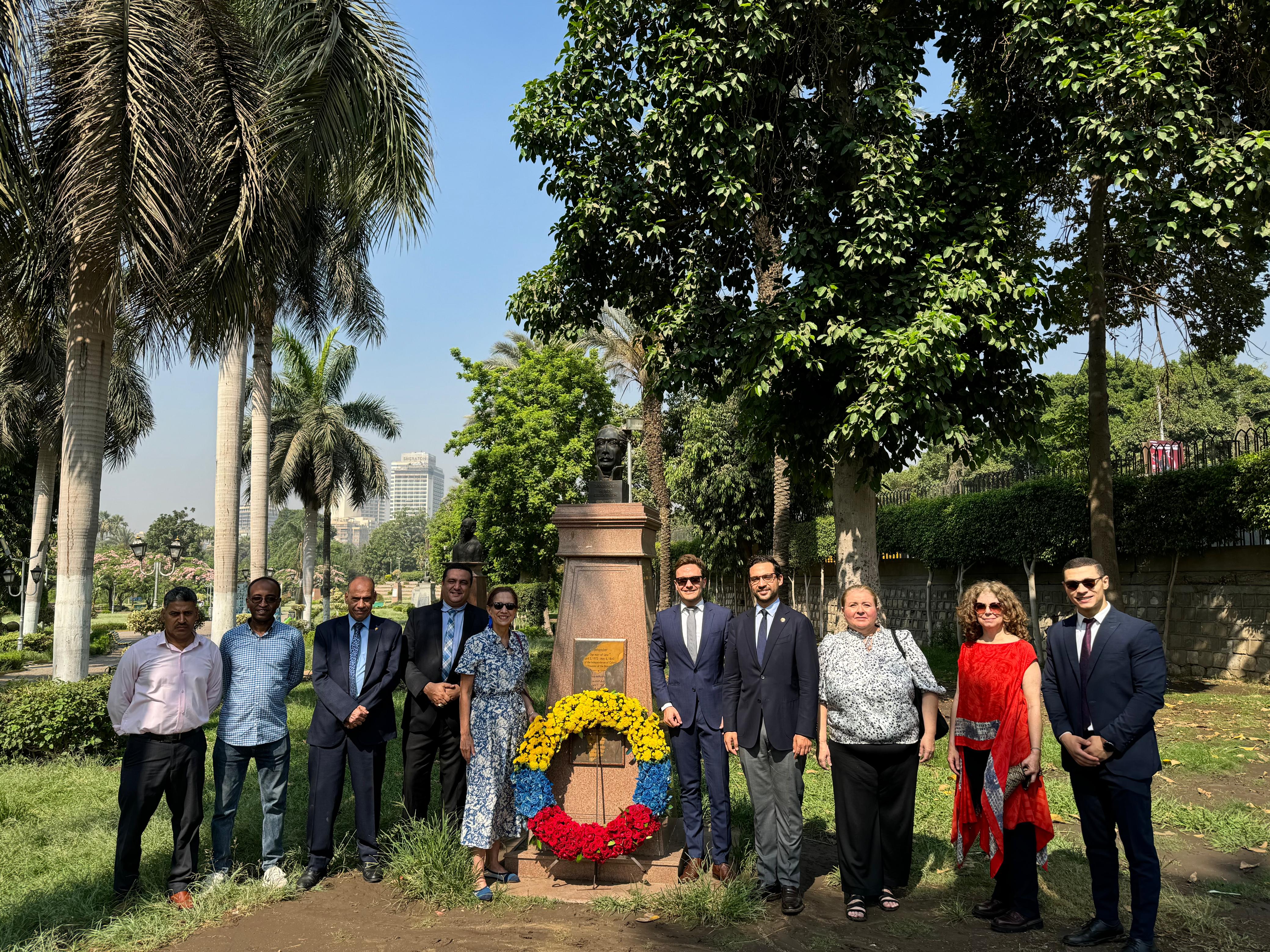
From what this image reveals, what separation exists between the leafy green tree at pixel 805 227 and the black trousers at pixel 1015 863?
3.59m

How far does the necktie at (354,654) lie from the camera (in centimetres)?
541

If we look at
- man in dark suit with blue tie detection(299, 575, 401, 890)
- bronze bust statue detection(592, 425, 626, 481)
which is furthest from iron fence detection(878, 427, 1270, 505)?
man in dark suit with blue tie detection(299, 575, 401, 890)

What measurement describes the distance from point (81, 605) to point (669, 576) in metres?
16.7

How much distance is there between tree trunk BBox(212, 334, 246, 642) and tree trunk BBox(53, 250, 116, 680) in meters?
3.02

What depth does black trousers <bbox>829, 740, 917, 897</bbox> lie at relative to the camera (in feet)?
15.6

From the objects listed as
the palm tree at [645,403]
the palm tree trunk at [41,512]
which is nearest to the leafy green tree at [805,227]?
the palm tree at [645,403]

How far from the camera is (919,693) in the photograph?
15.9 ft

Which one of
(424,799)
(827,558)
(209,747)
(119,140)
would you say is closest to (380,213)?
(119,140)

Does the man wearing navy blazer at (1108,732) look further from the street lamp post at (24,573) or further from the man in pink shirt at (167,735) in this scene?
the street lamp post at (24,573)

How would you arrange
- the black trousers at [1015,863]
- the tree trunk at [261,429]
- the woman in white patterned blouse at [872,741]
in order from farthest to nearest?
the tree trunk at [261,429], the woman in white patterned blouse at [872,741], the black trousers at [1015,863]

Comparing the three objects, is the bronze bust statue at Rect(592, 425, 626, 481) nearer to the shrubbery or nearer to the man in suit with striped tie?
the man in suit with striped tie

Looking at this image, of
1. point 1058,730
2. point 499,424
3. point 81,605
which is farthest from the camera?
point 499,424

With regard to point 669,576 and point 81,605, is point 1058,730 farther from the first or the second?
point 669,576

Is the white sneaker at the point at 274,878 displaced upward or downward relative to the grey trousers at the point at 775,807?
downward
